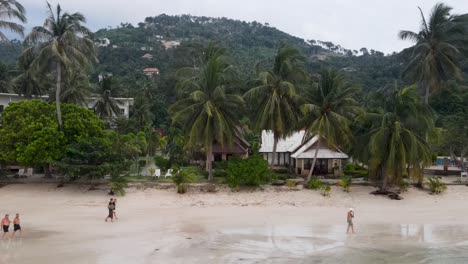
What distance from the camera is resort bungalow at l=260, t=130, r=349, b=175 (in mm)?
39000

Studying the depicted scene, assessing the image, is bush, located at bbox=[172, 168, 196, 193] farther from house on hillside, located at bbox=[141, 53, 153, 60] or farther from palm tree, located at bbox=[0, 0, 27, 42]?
house on hillside, located at bbox=[141, 53, 153, 60]

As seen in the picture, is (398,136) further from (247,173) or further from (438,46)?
(438,46)

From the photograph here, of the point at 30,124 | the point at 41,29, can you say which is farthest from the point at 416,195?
the point at 41,29

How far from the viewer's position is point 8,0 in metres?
29.1

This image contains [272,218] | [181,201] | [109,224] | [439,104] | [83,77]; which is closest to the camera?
[109,224]

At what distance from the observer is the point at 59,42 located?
35.2m

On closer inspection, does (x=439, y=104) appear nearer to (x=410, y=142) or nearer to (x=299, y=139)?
(x=299, y=139)

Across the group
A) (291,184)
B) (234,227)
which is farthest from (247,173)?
(234,227)

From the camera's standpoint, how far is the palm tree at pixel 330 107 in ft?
110

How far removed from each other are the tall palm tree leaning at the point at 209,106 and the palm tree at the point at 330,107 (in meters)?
5.74

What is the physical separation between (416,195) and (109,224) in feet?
76.5

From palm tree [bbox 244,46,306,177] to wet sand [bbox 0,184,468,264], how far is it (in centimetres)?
566

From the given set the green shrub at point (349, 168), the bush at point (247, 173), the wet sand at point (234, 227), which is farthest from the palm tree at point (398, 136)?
the bush at point (247, 173)

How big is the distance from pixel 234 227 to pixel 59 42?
21665mm
